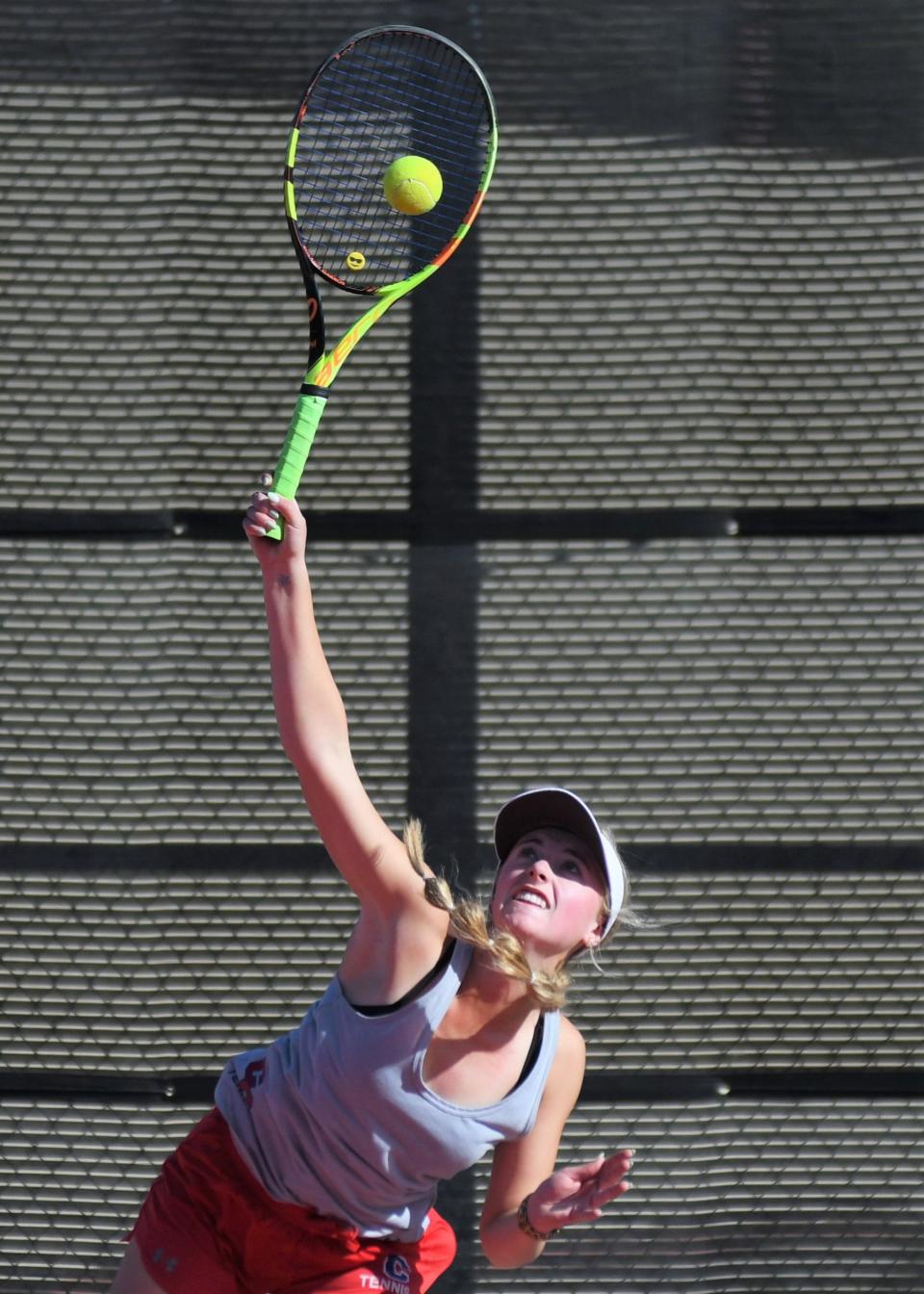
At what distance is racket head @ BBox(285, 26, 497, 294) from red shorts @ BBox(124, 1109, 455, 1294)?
1396mm

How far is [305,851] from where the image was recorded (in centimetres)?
266

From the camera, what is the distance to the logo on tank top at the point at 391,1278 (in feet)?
6.04

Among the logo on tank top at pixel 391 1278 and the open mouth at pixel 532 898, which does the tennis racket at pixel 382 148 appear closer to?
the open mouth at pixel 532 898

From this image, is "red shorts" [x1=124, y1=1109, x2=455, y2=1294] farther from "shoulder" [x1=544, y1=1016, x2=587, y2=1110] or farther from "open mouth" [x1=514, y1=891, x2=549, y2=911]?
"open mouth" [x1=514, y1=891, x2=549, y2=911]

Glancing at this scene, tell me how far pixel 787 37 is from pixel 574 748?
1.36 metres

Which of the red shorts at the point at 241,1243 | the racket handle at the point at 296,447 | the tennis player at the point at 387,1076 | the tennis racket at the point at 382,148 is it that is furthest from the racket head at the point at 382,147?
the red shorts at the point at 241,1243

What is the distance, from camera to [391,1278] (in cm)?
187

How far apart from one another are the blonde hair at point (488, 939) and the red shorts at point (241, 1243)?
0.41 meters

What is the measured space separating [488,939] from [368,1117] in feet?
0.86

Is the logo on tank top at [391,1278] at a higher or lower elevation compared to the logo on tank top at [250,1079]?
lower

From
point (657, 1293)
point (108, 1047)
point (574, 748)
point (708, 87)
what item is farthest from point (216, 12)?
point (657, 1293)

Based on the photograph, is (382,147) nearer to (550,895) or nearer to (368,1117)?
(550,895)

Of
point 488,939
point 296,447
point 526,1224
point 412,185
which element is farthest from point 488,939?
point 412,185

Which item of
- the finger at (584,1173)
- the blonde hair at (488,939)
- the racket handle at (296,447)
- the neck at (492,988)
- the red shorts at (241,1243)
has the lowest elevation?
the red shorts at (241,1243)
